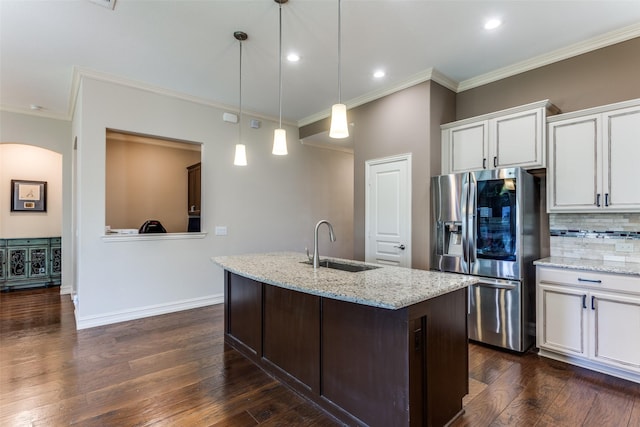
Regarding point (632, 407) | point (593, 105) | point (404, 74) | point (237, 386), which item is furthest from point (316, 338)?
point (593, 105)

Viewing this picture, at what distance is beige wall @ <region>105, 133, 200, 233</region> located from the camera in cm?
554

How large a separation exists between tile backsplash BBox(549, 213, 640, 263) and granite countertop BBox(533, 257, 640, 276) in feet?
0.32

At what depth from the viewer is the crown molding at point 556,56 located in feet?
9.18

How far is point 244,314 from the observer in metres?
2.91

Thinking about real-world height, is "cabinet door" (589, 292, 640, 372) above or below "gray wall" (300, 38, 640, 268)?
below

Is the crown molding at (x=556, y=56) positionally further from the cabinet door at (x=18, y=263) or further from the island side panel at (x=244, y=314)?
the cabinet door at (x=18, y=263)

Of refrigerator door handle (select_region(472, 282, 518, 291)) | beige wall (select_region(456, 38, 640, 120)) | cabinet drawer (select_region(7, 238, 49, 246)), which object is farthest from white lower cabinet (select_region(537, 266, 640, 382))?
cabinet drawer (select_region(7, 238, 49, 246))

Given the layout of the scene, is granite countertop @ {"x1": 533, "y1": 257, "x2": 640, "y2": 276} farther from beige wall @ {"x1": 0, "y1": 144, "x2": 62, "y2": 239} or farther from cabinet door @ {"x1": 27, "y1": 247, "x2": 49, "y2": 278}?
beige wall @ {"x1": 0, "y1": 144, "x2": 62, "y2": 239}

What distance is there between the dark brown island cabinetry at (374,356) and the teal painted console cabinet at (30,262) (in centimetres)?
529

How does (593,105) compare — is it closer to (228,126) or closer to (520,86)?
(520,86)

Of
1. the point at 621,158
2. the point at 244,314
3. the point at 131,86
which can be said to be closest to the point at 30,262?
the point at 131,86

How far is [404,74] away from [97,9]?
2996 millimetres

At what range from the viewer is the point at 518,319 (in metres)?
2.90

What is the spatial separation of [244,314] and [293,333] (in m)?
0.79
